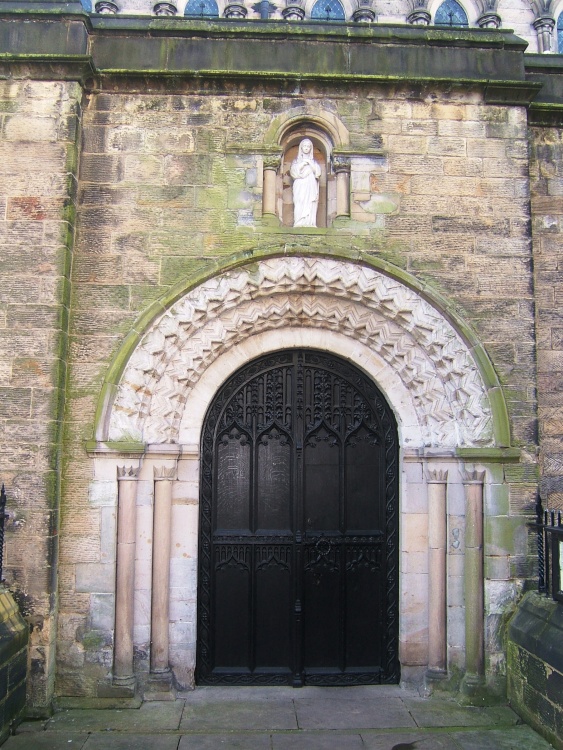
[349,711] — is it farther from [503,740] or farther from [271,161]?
[271,161]

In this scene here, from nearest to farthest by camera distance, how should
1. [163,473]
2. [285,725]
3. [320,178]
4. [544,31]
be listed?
[285,725]
[163,473]
[320,178]
[544,31]

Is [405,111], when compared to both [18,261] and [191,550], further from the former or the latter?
[191,550]

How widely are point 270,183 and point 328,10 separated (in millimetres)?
3921

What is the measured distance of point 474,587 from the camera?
241 inches

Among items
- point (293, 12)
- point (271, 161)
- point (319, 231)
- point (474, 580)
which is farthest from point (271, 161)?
point (474, 580)

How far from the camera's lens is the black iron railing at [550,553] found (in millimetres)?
5570

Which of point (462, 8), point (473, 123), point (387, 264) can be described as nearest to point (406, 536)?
point (387, 264)

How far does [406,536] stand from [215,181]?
3.64m

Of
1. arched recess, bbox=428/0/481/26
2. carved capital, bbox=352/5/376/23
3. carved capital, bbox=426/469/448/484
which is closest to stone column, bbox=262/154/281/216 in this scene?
carved capital, bbox=426/469/448/484

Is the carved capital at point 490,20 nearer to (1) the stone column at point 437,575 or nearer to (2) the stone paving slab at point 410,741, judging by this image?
(1) the stone column at point 437,575

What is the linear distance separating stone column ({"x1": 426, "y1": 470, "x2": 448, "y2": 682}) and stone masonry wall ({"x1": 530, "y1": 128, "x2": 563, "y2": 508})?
3.35 feet

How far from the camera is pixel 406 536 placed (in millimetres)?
6461

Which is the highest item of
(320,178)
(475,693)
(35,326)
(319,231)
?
(320,178)

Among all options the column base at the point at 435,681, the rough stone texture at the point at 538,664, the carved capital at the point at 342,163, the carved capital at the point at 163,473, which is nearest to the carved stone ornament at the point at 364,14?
the carved capital at the point at 342,163
